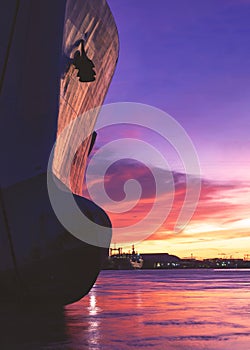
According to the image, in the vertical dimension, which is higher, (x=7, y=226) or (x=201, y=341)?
(x=7, y=226)

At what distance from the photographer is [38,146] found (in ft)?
31.2

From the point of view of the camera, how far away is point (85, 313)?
483 inches

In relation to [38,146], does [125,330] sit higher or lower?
lower

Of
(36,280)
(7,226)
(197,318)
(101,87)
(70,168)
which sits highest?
(101,87)

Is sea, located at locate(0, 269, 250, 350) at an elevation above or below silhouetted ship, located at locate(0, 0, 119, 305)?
below

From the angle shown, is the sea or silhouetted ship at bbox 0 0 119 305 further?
silhouetted ship at bbox 0 0 119 305

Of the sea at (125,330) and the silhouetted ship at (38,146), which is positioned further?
the silhouetted ship at (38,146)

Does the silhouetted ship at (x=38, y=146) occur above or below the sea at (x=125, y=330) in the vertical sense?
above

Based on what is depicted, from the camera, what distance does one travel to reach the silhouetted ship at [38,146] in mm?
8789

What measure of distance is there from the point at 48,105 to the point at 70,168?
296 cm

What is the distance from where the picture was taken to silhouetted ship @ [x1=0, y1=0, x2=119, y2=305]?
28.8 feet

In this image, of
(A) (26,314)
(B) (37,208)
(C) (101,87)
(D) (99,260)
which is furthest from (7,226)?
(C) (101,87)

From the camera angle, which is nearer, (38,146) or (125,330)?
(125,330)

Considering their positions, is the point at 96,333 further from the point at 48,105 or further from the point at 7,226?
the point at 48,105
